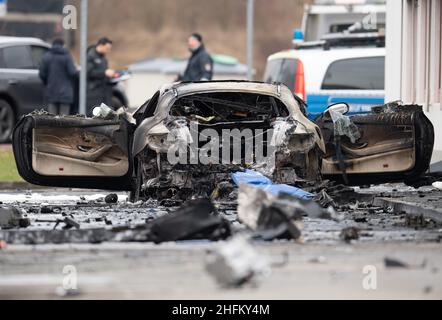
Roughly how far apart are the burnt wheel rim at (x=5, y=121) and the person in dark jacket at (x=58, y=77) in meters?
0.98

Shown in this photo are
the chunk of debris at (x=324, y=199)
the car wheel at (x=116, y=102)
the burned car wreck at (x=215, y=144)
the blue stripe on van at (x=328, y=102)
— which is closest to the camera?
the chunk of debris at (x=324, y=199)

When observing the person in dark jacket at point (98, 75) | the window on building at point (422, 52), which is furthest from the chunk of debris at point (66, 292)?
the person in dark jacket at point (98, 75)

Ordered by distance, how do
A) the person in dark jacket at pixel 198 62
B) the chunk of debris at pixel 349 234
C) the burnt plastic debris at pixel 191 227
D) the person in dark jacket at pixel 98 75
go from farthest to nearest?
the person in dark jacket at pixel 198 62 < the person in dark jacket at pixel 98 75 < the chunk of debris at pixel 349 234 < the burnt plastic debris at pixel 191 227

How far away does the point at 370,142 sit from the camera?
14.7 metres

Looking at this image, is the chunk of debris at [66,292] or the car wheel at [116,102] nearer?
the chunk of debris at [66,292]

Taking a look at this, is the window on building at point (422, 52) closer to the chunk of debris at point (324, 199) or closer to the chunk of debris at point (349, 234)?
the chunk of debris at point (324, 199)

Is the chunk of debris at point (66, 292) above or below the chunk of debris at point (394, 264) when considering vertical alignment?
below

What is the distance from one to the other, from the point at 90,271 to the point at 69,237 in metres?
1.61

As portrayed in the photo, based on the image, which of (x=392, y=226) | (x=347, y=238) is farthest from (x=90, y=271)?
(x=392, y=226)

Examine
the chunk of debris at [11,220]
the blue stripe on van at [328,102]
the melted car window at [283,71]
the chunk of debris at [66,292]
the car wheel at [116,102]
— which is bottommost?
the chunk of debris at [11,220]

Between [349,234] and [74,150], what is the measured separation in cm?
452

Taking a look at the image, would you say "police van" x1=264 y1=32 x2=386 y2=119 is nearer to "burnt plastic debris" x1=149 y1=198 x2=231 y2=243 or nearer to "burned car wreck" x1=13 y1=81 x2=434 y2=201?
"burned car wreck" x1=13 y1=81 x2=434 y2=201

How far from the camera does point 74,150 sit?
14398mm

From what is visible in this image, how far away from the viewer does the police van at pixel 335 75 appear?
71.5 ft
